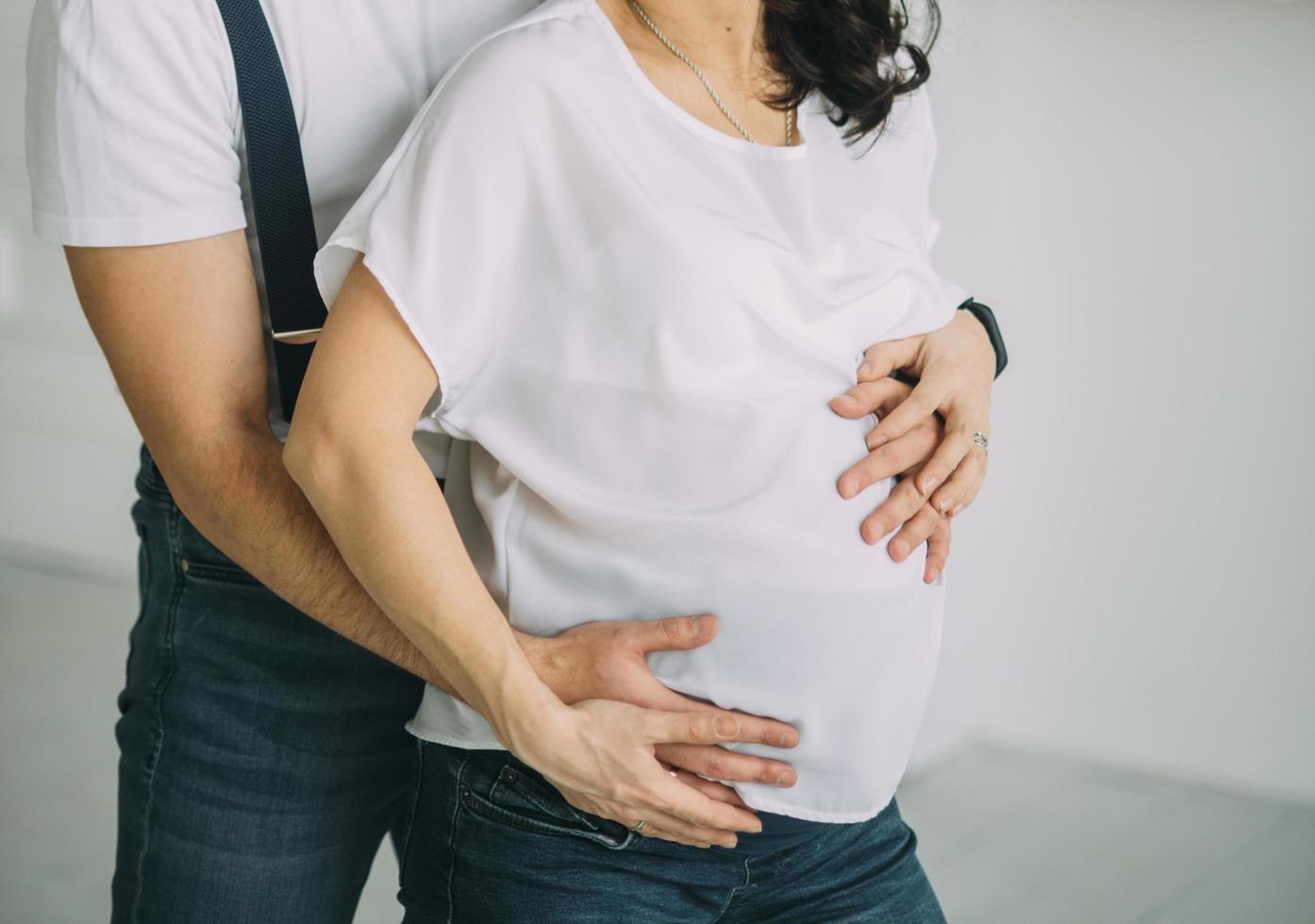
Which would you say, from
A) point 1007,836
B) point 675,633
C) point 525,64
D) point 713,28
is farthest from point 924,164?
point 1007,836

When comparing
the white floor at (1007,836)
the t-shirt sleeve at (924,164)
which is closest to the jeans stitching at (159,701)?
the t-shirt sleeve at (924,164)

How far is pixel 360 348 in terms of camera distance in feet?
2.95

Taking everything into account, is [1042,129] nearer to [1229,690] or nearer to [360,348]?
[1229,690]

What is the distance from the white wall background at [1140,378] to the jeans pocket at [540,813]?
2.08 m

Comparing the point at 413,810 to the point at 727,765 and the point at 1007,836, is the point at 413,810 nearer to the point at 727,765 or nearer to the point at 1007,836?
the point at 727,765

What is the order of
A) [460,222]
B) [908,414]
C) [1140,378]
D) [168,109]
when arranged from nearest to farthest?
[460,222]
[168,109]
[908,414]
[1140,378]

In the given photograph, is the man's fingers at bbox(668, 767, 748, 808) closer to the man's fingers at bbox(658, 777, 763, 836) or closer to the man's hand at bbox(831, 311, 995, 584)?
the man's fingers at bbox(658, 777, 763, 836)

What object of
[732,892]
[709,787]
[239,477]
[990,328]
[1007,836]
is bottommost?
[1007,836]

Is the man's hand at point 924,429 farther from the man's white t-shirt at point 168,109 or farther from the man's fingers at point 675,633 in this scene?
the man's white t-shirt at point 168,109

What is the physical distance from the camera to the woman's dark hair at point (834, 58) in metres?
1.24

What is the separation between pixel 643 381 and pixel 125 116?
0.48 m

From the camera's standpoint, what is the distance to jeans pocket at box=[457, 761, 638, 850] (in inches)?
40.4

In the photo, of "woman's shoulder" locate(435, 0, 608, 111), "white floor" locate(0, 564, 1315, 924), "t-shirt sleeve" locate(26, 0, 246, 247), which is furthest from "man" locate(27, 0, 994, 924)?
"white floor" locate(0, 564, 1315, 924)

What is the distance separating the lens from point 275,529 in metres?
1.07
